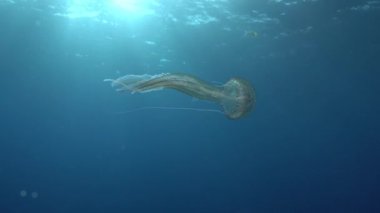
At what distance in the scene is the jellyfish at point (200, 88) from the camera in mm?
5535

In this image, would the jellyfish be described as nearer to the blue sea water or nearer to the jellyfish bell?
the jellyfish bell

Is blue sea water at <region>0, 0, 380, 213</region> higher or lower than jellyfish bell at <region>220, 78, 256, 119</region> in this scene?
higher

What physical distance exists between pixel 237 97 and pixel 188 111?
29.3 meters

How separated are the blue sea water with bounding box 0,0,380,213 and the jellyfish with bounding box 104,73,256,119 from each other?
874cm

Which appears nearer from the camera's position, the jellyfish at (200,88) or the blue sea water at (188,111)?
the jellyfish at (200,88)

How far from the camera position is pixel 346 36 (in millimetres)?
17031

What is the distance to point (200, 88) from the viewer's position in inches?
223

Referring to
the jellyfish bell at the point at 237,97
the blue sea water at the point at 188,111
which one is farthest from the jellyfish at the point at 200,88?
the blue sea water at the point at 188,111

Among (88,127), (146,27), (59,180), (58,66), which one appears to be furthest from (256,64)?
(59,180)

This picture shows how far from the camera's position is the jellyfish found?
554cm

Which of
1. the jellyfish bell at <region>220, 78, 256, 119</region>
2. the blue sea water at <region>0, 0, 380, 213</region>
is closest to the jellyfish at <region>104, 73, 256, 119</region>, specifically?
the jellyfish bell at <region>220, 78, 256, 119</region>

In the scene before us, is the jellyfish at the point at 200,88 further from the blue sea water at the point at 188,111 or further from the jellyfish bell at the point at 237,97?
the blue sea water at the point at 188,111

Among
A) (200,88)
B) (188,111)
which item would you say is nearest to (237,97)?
(200,88)

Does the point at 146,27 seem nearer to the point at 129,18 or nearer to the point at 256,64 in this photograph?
the point at 129,18
